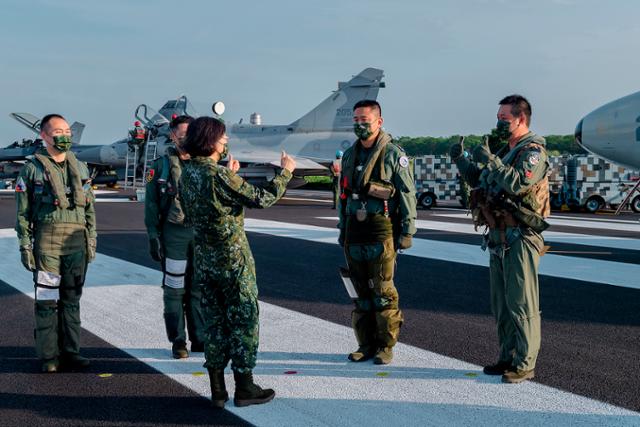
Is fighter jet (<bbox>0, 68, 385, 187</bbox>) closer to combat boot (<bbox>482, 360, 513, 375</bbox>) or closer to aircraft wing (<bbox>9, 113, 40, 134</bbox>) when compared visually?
aircraft wing (<bbox>9, 113, 40, 134</bbox>)

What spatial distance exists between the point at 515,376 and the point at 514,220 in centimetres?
117

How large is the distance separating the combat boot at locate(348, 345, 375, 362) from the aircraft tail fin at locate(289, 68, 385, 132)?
2671 cm

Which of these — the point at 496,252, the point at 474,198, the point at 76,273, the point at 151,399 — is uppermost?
the point at 474,198

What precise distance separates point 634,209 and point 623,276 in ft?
59.4

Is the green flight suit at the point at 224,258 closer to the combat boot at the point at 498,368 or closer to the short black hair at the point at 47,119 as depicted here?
the short black hair at the point at 47,119

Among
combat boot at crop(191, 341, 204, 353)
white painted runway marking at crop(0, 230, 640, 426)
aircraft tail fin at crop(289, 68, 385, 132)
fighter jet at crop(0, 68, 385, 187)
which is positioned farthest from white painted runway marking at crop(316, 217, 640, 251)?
aircraft tail fin at crop(289, 68, 385, 132)

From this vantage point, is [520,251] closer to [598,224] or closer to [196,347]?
[196,347]

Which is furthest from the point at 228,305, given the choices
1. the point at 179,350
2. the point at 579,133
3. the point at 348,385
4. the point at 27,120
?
the point at 27,120

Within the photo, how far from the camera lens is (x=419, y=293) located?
26.8 ft

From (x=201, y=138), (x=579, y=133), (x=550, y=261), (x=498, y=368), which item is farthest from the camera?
(x=579, y=133)

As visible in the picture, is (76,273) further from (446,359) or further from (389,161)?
(446,359)

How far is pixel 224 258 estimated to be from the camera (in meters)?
4.26

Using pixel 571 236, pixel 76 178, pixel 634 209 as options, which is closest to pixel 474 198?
pixel 76 178

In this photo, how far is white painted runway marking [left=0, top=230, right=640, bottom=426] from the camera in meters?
4.02
